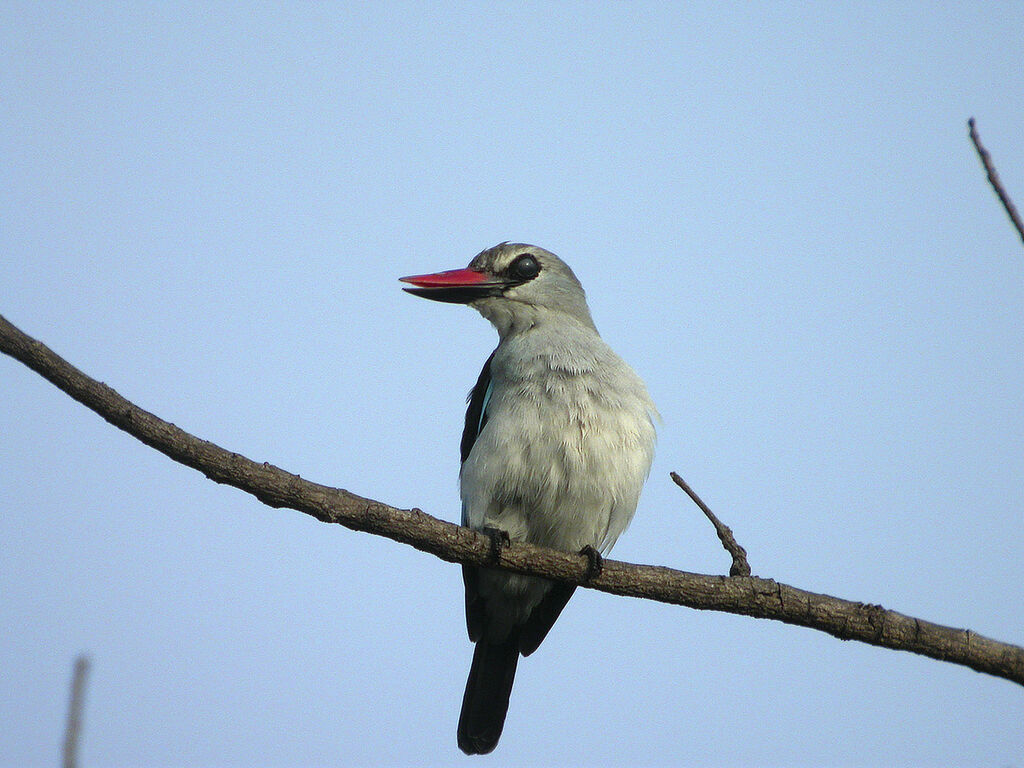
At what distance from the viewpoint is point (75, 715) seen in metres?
2.47

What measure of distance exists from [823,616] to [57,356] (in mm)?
2911

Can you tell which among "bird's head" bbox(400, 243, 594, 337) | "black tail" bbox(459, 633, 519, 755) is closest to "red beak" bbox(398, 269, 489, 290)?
"bird's head" bbox(400, 243, 594, 337)

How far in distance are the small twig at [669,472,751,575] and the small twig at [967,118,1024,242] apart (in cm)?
174

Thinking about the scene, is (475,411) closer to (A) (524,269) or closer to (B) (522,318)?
(B) (522,318)

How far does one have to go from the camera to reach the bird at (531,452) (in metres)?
4.81

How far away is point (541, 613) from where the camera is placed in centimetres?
555

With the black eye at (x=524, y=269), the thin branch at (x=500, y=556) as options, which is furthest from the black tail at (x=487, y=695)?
the black eye at (x=524, y=269)

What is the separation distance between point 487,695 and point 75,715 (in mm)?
3340

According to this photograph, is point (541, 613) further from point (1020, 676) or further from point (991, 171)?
point (991, 171)

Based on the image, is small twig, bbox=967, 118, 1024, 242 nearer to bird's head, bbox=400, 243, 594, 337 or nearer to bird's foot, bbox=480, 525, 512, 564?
bird's foot, bbox=480, 525, 512, 564

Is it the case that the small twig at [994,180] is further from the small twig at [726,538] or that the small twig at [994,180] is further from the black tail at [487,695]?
the black tail at [487,695]

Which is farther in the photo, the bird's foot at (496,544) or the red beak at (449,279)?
the red beak at (449,279)

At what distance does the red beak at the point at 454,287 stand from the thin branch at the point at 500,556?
7.07ft

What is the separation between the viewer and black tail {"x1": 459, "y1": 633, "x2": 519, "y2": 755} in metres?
5.47
